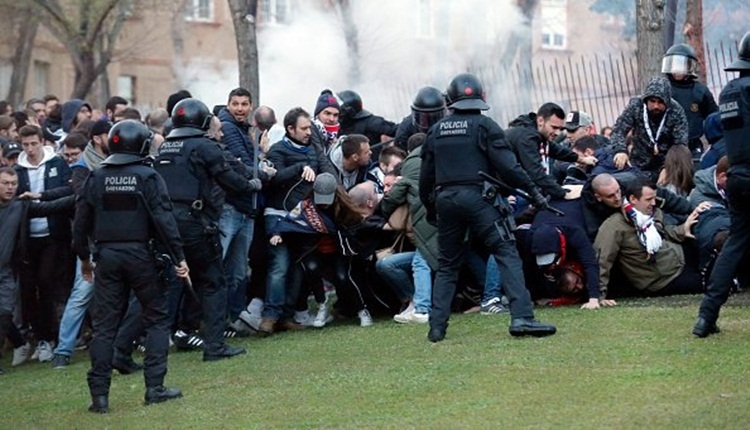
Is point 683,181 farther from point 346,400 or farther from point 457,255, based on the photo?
point 346,400

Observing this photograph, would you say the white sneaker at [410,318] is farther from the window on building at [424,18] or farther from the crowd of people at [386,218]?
the window on building at [424,18]

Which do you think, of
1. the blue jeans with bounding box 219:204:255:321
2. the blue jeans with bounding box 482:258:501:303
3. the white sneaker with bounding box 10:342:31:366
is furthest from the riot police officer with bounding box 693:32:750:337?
the white sneaker with bounding box 10:342:31:366

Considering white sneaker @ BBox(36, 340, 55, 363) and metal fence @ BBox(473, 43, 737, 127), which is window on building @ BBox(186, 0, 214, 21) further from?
white sneaker @ BBox(36, 340, 55, 363)

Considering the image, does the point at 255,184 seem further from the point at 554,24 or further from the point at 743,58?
the point at 554,24

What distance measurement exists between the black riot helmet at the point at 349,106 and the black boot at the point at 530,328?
530 cm

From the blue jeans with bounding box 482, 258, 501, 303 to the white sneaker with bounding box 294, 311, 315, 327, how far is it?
180 centimetres

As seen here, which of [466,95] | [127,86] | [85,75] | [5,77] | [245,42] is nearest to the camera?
[466,95]

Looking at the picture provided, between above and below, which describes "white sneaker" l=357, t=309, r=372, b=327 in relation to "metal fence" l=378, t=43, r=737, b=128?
below

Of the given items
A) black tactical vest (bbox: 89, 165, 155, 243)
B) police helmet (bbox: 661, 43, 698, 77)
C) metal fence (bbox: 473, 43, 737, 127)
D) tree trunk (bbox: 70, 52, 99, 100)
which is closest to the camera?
black tactical vest (bbox: 89, 165, 155, 243)

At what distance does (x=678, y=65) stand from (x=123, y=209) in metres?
6.67

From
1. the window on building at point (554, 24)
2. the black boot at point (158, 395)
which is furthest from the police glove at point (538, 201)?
the window on building at point (554, 24)

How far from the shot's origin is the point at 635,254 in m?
13.4

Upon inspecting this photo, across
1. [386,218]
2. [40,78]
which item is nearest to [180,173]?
[386,218]

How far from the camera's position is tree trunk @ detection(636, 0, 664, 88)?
17.2m
